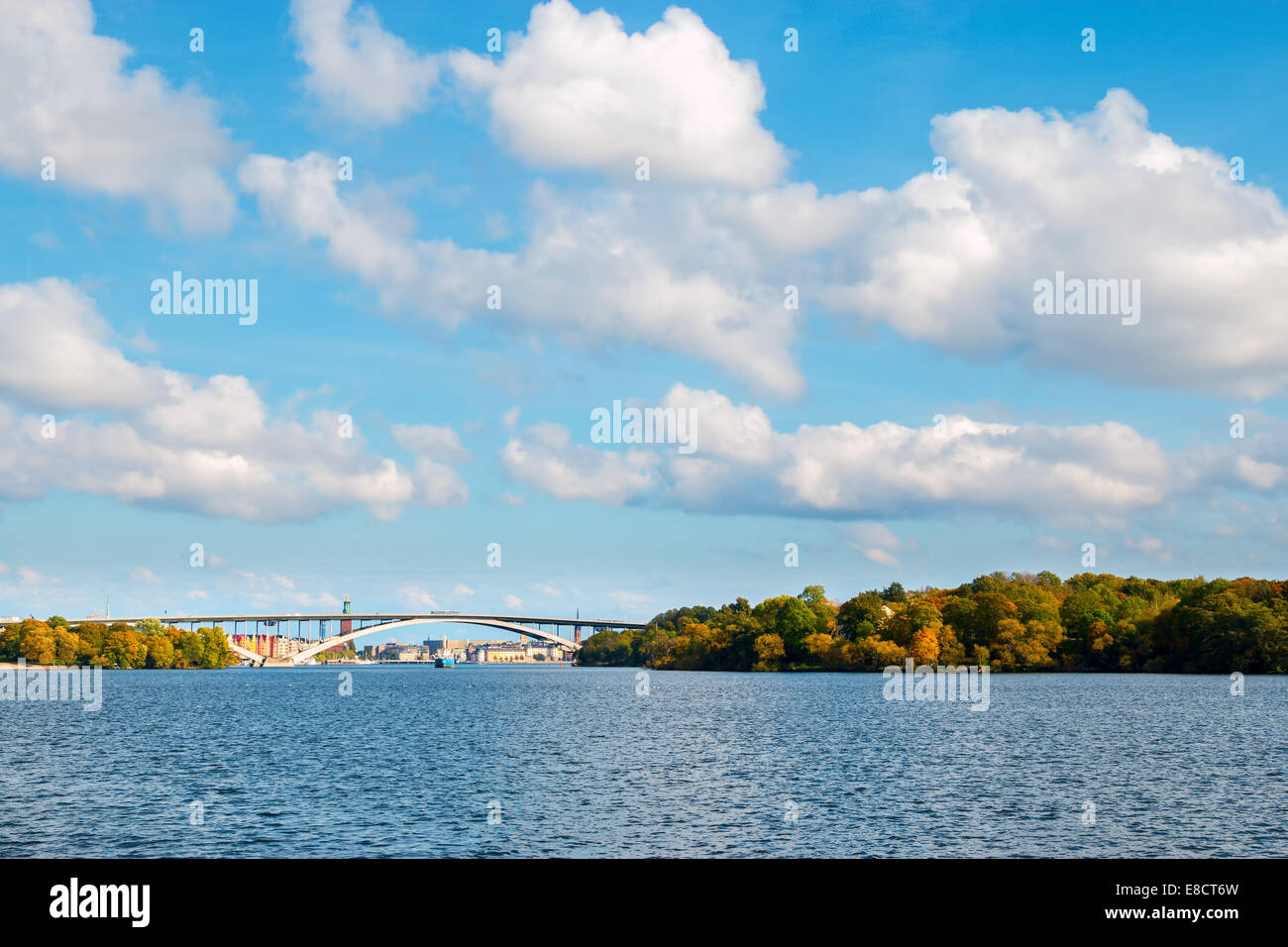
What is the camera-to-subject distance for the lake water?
37.1m

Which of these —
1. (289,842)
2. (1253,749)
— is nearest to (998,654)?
(1253,749)

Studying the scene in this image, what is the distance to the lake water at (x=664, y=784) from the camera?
37.1 metres

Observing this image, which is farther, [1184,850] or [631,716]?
[631,716]

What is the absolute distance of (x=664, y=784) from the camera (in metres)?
50.7

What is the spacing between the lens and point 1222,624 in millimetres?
162750
